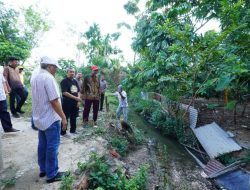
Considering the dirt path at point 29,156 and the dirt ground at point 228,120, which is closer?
the dirt path at point 29,156

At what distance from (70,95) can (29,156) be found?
1.63 metres

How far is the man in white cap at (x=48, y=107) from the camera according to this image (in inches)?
125

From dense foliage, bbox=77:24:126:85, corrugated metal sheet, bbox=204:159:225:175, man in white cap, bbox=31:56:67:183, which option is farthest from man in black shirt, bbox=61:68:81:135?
dense foliage, bbox=77:24:126:85

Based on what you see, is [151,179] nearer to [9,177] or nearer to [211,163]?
[211,163]

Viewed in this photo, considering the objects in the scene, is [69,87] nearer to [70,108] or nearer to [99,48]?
[70,108]

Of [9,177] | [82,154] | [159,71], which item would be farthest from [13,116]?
[159,71]

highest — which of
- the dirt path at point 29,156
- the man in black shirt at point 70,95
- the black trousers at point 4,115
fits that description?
the man in black shirt at point 70,95

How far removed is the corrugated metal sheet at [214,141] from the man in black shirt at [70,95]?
4.19 m

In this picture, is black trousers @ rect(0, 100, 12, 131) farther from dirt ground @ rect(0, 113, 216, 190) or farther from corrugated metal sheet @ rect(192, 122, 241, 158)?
corrugated metal sheet @ rect(192, 122, 241, 158)

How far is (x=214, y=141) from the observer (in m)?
7.47

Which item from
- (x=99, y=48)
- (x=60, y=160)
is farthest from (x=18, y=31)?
(x=60, y=160)

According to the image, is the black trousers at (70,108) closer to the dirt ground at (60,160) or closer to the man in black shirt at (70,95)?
the man in black shirt at (70,95)

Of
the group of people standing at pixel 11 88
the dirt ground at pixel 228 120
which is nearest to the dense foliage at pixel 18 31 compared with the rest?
the group of people standing at pixel 11 88

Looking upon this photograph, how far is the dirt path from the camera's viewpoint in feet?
11.8
